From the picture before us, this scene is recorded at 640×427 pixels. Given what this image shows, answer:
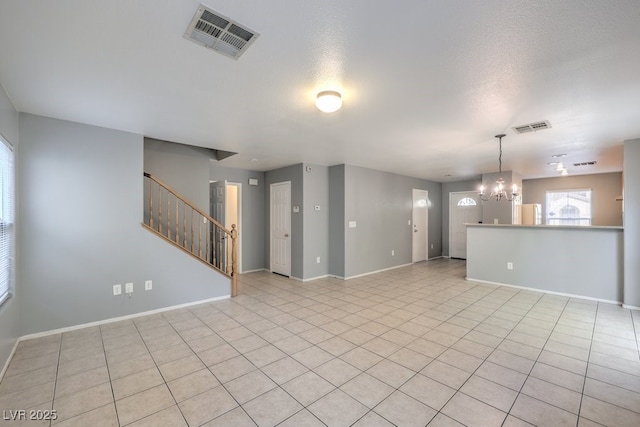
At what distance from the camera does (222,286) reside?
4.53 meters

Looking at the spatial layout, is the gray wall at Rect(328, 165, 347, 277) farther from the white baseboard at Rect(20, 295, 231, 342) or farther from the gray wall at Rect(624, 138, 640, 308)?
the gray wall at Rect(624, 138, 640, 308)

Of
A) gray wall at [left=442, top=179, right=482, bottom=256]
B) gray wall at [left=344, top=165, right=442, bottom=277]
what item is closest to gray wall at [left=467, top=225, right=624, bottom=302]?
gray wall at [left=344, top=165, right=442, bottom=277]

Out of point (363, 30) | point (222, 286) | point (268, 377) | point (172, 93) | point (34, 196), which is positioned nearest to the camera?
point (363, 30)

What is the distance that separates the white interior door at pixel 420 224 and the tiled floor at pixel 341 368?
12.9ft

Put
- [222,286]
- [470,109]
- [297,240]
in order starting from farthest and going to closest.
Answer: [297,240] < [222,286] < [470,109]

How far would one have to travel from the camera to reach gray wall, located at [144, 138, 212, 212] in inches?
178

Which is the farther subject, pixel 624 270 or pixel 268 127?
pixel 624 270

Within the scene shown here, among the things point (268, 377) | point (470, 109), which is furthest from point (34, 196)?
point (470, 109)

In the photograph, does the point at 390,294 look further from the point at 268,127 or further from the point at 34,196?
the point at 34,196

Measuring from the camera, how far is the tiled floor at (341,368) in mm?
1907

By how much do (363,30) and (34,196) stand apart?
12.7 feet

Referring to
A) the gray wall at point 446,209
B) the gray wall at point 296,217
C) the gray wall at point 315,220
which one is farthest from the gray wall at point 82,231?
the gray wall at point 446,209

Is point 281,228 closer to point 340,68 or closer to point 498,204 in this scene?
point 340,68

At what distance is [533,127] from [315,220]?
3.93m
